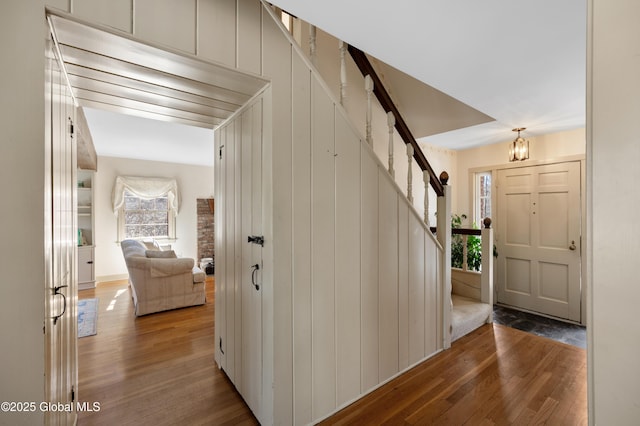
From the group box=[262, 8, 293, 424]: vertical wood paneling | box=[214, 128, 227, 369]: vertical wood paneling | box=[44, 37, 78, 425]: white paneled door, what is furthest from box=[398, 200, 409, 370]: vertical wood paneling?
box=[44, 37, 78, 425]: white paneled door

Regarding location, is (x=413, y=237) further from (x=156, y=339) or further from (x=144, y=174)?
(x=144, y=174)

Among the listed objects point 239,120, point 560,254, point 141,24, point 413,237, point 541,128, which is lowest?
point 560,254

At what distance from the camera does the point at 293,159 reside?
62.6 inches

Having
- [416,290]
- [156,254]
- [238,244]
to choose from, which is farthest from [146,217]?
[416,290]

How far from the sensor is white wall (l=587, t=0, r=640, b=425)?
478mm

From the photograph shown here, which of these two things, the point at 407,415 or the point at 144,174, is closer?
the point at 407,415

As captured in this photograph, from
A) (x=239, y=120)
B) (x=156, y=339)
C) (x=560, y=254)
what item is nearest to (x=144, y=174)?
A: (x=156, y=339)

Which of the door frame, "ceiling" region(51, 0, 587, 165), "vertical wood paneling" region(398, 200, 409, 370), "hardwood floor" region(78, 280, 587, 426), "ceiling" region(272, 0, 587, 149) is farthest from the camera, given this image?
the door frame

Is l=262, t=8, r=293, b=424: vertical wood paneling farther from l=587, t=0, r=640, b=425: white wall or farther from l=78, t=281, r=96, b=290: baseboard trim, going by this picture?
l=78, t=281, r=96, b=290: baseboard trim

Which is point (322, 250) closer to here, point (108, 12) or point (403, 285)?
point (403, 285)

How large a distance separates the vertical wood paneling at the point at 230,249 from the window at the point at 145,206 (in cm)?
478

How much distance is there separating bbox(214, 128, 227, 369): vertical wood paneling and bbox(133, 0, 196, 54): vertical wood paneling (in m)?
1.04

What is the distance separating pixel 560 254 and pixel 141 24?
4.70 m

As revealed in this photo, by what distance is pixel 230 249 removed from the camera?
2.16 m
